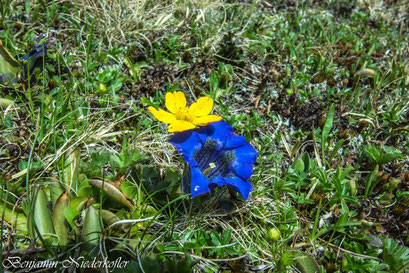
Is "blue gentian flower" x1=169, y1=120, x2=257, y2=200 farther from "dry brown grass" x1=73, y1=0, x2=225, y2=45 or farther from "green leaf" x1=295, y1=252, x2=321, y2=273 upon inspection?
"dry brown grass" x1=73, y1=0, x2=225, y2=45

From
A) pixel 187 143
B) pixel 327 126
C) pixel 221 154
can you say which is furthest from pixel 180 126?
pixel 327 126

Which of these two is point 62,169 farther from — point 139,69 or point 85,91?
point 139,69

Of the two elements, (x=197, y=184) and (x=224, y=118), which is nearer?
(x=197, y=184)

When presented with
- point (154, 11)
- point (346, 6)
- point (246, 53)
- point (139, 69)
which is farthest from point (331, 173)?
point (346, 6)

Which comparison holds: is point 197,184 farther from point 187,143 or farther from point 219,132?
point 219,132

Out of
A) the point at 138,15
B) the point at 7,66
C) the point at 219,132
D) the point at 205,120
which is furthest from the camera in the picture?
the point at 138,15

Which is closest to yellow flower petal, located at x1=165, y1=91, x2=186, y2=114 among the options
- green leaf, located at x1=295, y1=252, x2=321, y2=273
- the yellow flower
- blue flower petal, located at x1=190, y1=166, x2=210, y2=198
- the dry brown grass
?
the yellow flower

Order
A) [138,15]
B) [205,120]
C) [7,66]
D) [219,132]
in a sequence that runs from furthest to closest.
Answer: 1. [138,15]
2. [7,66]
3. [219,132]
4. [205,120]

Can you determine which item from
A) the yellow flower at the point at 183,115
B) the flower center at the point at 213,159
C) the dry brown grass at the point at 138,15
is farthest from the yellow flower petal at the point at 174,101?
the dry brown grass at the point at 138,15
